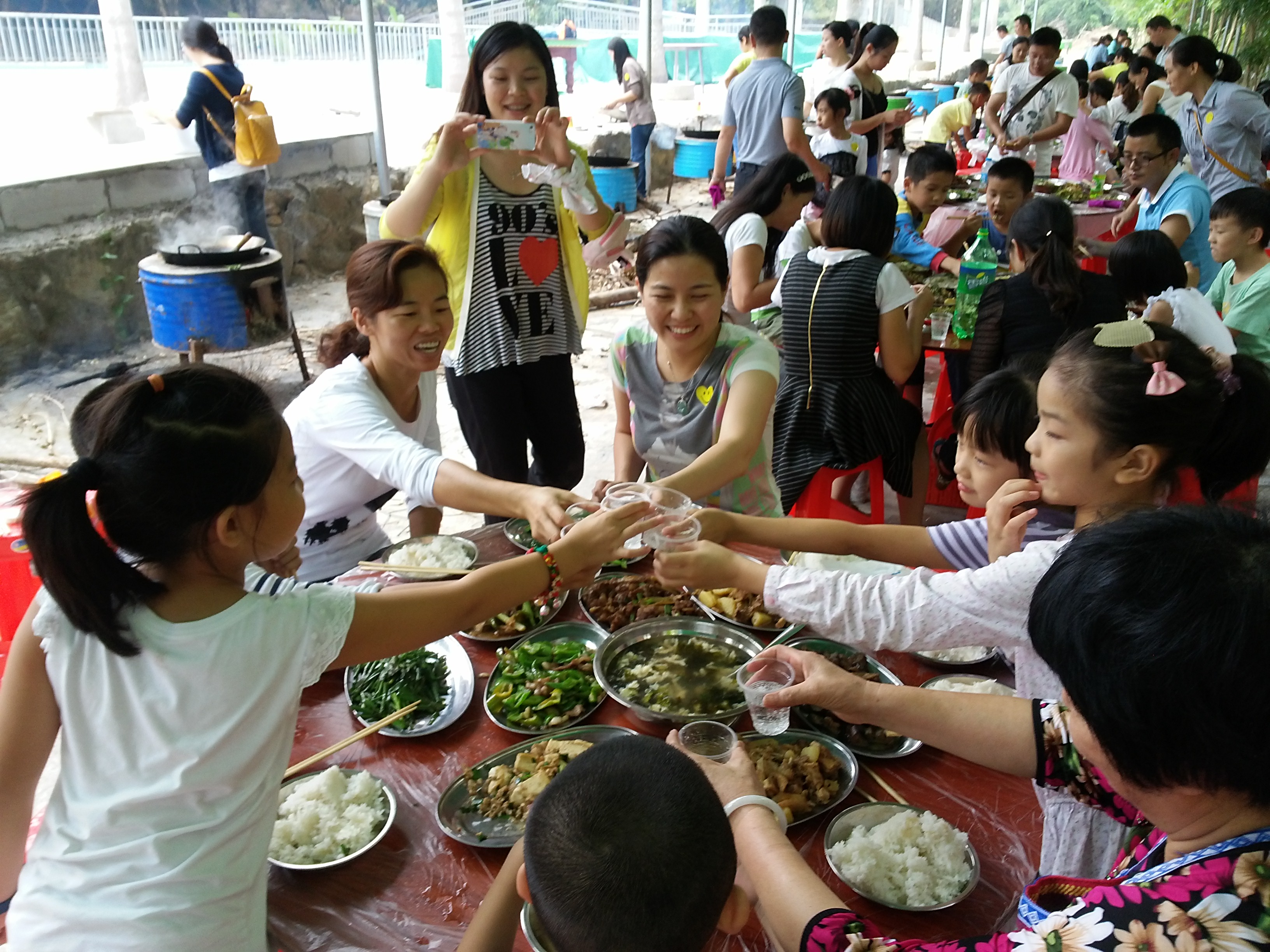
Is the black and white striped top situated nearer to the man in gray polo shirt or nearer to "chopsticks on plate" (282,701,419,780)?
"chopsticks on plate" (282,701,419,780)

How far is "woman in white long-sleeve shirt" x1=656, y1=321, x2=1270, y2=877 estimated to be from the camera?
1.77m

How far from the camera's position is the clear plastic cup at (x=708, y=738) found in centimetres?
159

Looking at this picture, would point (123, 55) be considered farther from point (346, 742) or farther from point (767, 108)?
point (346, 742)

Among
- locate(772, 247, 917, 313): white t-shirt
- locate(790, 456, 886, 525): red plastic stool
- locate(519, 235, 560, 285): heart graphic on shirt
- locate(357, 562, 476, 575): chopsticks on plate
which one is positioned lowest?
locate(790, 456, 886, 525): red plastic stool

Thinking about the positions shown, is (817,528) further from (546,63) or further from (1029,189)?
(1029,189)

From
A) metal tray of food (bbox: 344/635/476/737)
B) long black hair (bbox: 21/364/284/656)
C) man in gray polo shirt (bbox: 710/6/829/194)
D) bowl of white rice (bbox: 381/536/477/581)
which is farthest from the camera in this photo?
man in gray polo shirt (bbox: 710/6/829/194)

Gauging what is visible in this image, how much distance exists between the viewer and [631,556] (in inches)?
98.3

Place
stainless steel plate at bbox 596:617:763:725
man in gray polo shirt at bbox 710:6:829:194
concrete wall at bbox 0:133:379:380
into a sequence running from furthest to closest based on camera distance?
man in gray polo shirt at bbox 710:6:829:194
concrete wall at bbox 0:133:379:380
stainless steel plate at bbox 596:617:763:725

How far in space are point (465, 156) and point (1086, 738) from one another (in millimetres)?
2759

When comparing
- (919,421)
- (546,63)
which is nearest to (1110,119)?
(919,421)

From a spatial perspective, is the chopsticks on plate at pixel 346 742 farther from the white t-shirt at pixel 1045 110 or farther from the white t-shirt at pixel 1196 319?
the white t-shirt at pixel 1045 110

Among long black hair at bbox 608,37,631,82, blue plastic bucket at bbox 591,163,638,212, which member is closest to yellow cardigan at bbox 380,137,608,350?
blue plastic bucket at bbox 591,163,638,212

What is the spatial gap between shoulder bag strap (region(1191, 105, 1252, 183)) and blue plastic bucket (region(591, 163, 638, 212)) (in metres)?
5.06

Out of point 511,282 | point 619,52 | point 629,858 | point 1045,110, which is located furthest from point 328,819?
point 619,52
